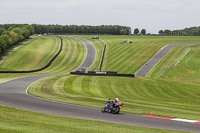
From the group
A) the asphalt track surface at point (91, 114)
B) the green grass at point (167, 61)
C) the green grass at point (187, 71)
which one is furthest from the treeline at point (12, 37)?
the asphalt track surface at point (91, 114)

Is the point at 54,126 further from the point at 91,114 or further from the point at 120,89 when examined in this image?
the point at 120,89

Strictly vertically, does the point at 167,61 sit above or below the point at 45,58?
above

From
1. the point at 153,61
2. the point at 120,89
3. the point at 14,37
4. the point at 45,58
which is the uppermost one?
the point at 14,37

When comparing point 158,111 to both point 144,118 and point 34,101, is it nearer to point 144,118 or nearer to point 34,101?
point 144,118

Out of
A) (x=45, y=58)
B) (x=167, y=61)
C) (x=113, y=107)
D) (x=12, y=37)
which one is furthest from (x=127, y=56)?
(x=113, y=107)

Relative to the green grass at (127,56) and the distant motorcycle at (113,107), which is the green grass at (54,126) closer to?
the distant motorcycle at (113,107)

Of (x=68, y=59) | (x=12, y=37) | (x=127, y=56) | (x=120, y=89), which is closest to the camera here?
(x=120, y=89)

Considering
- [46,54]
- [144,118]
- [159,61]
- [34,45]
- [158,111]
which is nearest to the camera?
[144,118]

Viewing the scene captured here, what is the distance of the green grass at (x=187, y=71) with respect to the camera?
7225cm

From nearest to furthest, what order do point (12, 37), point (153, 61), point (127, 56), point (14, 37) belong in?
1. point (153, 61)
2. point (127, 56)
3. point (12, 37)
4. point (14, 37)

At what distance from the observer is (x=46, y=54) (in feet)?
373

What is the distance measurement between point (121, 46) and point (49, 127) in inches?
4071

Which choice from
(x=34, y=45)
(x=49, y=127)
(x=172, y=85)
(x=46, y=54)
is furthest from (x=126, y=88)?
(x=34, y=45)

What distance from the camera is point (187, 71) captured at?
77.8 meters
